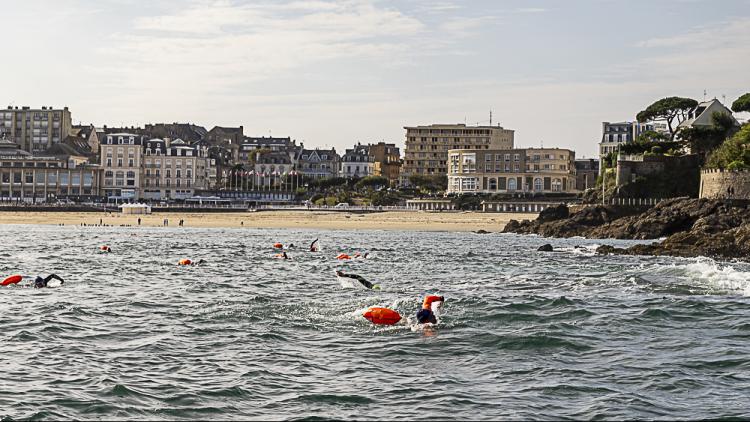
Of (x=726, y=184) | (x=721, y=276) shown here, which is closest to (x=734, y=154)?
(x=726, y=184)

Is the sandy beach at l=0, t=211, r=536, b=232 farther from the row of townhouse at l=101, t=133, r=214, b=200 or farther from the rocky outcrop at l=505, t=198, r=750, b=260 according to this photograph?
the row of townhouse at l=101, t=133, r=214, b=200

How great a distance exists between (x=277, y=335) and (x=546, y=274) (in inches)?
665

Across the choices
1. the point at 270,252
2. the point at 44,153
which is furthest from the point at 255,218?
the point at 44,153

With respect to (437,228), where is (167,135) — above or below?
above

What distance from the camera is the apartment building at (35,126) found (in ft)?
527

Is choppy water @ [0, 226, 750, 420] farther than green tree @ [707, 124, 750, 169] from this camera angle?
No

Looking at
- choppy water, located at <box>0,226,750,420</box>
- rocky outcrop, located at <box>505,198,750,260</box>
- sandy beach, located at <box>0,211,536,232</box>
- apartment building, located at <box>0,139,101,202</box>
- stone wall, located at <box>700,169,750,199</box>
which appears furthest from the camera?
apartment building, located at <box>0,139,101,202</box>

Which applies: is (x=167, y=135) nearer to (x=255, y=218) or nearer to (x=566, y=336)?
(x=255, y=218)

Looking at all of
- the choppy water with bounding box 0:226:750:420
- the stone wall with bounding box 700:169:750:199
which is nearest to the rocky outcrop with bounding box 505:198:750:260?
the stone wall with bounding box 700:169:750:199

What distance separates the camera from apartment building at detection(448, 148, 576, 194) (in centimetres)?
13025

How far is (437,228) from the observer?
256ft

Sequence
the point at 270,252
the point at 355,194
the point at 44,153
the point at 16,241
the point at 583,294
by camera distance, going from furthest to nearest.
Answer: the point at 44,153
the point at 355,194
the point at 16,241
the point at 270,252
the point at 583,294

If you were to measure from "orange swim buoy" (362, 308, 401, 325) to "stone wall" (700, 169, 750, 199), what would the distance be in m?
42.4

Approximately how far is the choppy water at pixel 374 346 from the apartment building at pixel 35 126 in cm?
13163
